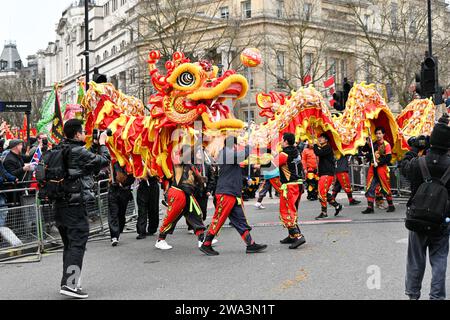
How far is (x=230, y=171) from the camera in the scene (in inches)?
345

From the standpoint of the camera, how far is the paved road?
6.56 metres

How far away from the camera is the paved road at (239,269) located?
21.5ft

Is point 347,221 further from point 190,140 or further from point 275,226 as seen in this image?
point 190,140

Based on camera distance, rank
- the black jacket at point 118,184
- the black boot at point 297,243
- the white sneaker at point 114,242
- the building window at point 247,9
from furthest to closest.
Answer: the building window at point 247,9, the black jacket at point 118,184, the white sneaker at point 114,242, the black boot at point 297,243

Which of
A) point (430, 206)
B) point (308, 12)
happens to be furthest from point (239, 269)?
point (308, 12)

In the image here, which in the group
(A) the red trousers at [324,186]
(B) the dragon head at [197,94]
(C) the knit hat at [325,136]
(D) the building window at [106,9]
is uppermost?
(D) the building window at [106,9]

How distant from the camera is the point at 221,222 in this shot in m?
8.73

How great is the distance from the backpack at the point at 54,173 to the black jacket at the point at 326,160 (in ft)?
21.8

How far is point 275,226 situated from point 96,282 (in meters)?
4.94

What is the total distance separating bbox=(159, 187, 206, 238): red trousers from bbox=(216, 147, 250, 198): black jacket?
2.60 feet

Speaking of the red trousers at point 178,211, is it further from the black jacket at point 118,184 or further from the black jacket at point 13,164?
the black jacket at point 13,164

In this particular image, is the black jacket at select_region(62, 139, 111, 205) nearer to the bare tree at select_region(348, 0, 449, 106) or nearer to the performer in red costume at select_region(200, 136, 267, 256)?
the performer in red costume at select_region(200, 136, 267, 256)

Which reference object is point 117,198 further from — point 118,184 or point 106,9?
point 106,9

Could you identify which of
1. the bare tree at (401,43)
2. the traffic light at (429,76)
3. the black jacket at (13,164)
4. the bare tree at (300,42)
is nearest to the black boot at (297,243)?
the black jacket at (13,164)
